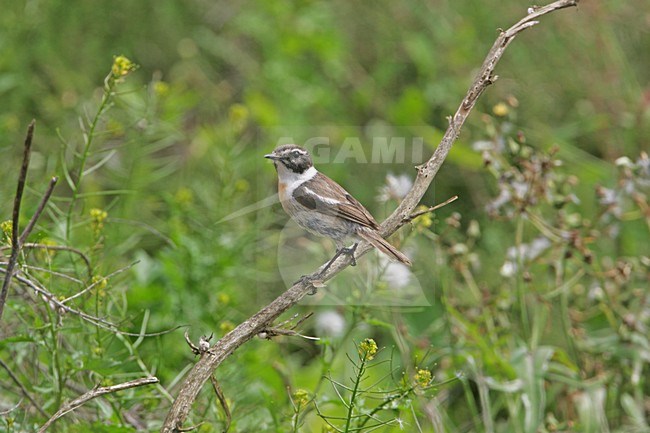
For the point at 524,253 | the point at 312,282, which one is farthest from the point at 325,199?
the point at 524,253

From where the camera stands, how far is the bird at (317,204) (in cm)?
308

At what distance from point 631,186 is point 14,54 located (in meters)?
3.64

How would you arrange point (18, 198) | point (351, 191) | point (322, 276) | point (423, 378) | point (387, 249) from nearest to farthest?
point (18, 198) → point (423, 378) → point (322, 276) → point (387, 249) → point (351, 191)

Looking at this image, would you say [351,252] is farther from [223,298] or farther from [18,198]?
[18,198]

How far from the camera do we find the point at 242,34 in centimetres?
664

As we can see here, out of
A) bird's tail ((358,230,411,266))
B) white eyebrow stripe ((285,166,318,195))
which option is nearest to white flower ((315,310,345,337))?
white eyebrow stripe ((285,166,318,195))

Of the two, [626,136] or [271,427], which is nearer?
[271,427]

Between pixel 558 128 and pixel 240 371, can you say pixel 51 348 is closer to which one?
pixel 240 371

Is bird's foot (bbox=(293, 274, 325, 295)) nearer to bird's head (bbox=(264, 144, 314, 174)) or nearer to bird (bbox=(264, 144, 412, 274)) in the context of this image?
bird (bbox=(264, 144, 412, 274))

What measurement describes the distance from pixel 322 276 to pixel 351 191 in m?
2.78

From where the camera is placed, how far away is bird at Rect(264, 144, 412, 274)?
3.08 m

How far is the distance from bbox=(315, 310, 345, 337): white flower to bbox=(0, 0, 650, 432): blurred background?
0.9 inches

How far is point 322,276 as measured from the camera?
2.55 m

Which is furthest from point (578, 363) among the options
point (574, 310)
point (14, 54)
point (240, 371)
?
point (14, 54)
